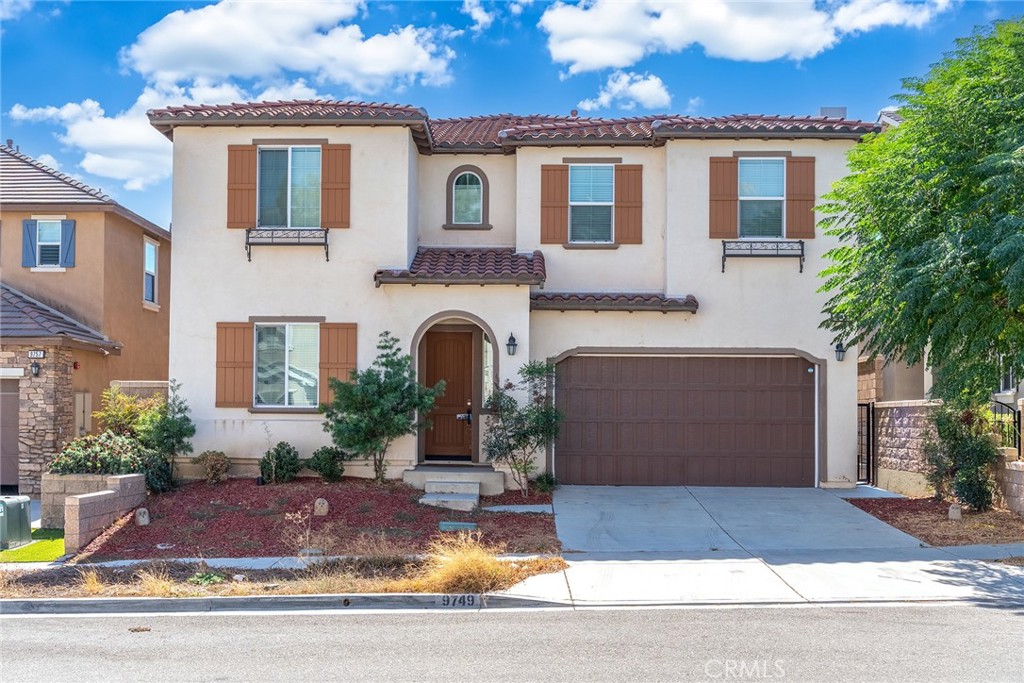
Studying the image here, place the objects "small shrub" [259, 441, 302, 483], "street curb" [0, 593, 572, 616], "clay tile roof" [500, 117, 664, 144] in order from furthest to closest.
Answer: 1. "clay tile roof" [500, 117, 664, 144]
2. "small shrub" [259, 441, 302, 483]
3. "street curb" [0, 593, 572, 616]

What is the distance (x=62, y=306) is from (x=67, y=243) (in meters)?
1.27

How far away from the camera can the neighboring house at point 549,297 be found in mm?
16031

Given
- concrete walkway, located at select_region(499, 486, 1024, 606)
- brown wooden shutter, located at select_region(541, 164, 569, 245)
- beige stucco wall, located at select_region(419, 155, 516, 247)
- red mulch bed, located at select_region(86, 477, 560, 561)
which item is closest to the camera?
concrete walkway, located at select_region(499, 486, 1024, 606)

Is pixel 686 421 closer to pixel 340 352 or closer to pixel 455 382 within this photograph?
pixel 455 382

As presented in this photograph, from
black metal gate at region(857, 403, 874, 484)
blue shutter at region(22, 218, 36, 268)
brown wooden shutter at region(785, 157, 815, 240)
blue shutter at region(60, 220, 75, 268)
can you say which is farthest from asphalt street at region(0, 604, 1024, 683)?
blue shutter at region(22, 218, 36, 268)

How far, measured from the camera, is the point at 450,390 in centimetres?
1680

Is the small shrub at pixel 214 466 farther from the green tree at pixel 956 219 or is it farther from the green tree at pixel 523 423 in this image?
the green tree at pixel 956 219

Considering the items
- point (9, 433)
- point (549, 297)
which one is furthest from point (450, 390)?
point (9, 433)

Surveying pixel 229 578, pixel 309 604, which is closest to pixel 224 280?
pixel 229 578

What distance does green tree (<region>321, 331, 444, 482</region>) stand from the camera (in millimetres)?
14820

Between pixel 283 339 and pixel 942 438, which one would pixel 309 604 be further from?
pixel 942 438

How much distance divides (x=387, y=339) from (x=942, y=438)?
29.0 feet

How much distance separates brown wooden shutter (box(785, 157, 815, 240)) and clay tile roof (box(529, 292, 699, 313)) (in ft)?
7.12

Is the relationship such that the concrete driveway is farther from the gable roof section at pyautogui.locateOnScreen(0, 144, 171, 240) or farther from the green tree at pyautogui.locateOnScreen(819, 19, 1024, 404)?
the gable roof section at pyautogui.locateOnScreen(0, 144, 171, 240)
